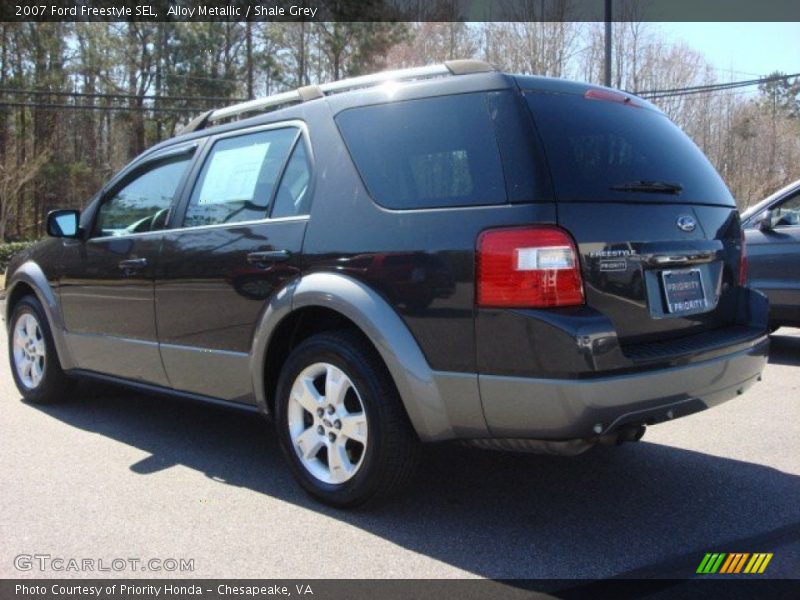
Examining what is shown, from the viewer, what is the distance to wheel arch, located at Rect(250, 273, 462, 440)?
3160mm

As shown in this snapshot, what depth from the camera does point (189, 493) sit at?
3.85 meters

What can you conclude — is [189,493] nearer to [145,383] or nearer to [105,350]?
[145,383]

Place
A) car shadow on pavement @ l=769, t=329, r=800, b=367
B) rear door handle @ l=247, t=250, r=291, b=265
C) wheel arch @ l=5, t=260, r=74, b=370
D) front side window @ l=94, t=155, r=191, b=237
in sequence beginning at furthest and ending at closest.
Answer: car shadow on pavement @ l=769, t=329, r=800, b=367
wheel arch @ l=5, t=260, r=74, b=370
front side window @ l=94, t=155, r=191, b=237
rear door handle @ l=247, t=250, r=291, b=265

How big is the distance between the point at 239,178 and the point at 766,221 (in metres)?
5.22

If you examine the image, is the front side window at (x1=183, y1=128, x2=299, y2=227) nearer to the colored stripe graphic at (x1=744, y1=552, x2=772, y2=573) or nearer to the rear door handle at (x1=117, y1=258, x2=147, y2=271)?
the rear door handle at (x1=117, y1=258, x2=147, y2=271)

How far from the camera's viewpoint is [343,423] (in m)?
3.49

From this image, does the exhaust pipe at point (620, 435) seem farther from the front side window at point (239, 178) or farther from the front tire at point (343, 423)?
the front side window at point (239, 178)

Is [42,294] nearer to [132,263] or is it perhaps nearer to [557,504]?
[132,263]

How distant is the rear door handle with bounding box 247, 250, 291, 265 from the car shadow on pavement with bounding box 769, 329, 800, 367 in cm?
541

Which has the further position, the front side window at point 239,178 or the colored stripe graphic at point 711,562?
the front side window at point 239,178

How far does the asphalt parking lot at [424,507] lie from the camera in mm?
3082

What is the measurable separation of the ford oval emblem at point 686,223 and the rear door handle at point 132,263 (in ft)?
9.68

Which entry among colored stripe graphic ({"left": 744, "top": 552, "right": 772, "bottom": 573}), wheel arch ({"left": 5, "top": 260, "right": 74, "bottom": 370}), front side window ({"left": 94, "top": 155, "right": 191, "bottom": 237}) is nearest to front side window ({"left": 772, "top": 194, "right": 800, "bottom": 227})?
colored stripe graphic ({"left": 744, "top": 552, "right": 772, "bottom": 573})

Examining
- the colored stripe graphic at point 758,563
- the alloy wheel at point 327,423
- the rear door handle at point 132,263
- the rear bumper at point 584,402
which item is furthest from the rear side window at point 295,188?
the colored stripe graphic at point 758,563
